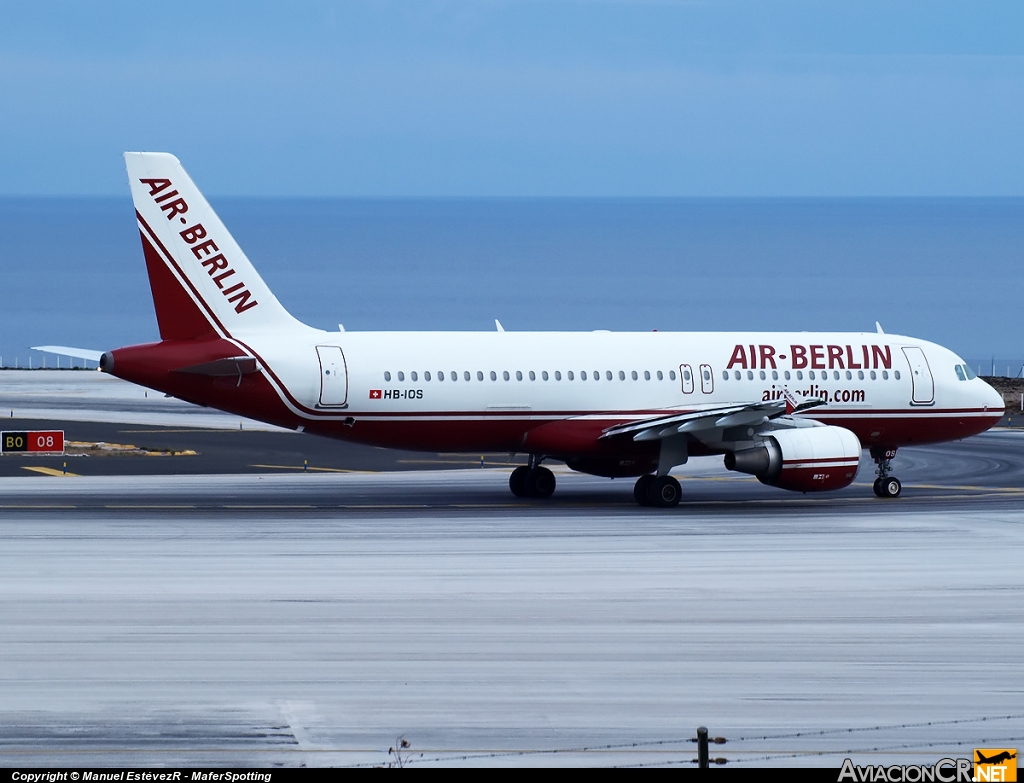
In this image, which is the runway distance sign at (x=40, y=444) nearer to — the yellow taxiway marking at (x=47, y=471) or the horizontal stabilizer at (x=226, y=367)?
the yellow taxiway marking at (x=47, y=471)

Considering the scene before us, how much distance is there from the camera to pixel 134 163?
3347 cm

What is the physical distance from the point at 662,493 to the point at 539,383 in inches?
152

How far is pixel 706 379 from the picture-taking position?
37906mm

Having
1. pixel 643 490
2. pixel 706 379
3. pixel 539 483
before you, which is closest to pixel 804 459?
pixel 643 490

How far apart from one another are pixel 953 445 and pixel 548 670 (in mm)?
38084

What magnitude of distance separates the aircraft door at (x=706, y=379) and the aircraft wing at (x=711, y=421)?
4.61 ft

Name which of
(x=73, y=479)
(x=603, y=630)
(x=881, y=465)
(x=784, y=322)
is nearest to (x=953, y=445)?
(x=881, y=465)

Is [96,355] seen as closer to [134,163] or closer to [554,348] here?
[134,163]

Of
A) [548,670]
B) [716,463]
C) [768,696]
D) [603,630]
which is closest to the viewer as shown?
[768,696]

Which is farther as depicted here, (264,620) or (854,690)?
(264,620)

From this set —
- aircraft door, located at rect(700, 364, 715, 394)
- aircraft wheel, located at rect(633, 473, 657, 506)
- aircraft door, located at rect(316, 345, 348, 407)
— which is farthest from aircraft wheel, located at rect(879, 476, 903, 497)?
aircraft door, located at rect(316, 345, 348, 407)

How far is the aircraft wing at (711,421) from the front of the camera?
34750 mm

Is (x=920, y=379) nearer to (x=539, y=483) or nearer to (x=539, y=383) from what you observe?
(x=539, y=483)

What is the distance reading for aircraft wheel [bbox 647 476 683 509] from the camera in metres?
35.8
